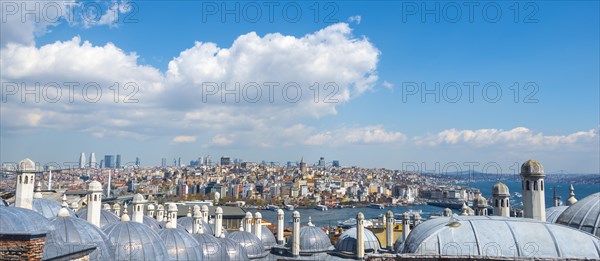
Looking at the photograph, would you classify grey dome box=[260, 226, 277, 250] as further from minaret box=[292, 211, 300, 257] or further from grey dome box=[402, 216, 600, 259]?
grey dome box=[402, 216, 600, 259]

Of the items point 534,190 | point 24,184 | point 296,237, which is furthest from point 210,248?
point 534,190

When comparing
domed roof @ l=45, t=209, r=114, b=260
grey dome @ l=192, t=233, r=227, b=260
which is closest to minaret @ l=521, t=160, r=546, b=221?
grey dome @ l=192, t=233, r=227, b=260

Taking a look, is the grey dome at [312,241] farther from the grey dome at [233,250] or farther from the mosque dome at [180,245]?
the mosque dome at [180,245]

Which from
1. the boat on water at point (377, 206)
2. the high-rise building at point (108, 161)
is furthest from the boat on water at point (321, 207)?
the high-rise building at point (108, 161)

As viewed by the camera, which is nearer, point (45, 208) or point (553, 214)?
point (45, 208)

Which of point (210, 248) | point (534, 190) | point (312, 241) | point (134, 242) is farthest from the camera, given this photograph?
point (312, 241)

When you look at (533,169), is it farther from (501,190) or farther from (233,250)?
(233,250)

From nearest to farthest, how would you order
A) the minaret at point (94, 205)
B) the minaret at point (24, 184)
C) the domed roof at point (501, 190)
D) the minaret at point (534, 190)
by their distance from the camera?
the minaret at point (534, 190) → the minaret at point (24, 184) → the minaret at point (94, 205) → the domed roof at point (501, 190)

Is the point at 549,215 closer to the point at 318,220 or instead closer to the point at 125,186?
the point at 318,220
